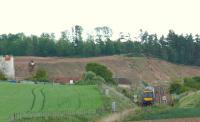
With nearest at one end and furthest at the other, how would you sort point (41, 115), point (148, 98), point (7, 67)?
point (41, 115) < point (148, 98) < point (7, 67)

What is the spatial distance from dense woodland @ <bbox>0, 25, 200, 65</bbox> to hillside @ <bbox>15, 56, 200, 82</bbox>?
468 centimetres

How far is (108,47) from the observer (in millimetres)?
150250

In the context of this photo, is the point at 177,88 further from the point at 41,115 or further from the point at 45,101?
the point at 41,115

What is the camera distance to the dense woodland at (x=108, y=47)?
144750mm

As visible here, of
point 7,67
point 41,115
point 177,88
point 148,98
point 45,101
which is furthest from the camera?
point 7,67

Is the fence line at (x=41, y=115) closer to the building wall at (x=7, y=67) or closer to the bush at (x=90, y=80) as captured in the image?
the bush at (x=90, y=80)

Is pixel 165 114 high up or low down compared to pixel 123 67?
down

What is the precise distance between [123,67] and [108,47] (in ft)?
56.3

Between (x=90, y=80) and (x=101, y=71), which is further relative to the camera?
(x=101, y=71)

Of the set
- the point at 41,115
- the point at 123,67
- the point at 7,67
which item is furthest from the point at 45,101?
the point at 123,67

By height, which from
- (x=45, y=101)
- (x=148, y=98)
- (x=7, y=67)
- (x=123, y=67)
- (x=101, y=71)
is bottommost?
(x=148, y=98)

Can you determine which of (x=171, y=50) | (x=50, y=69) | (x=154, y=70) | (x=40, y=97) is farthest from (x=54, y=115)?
(x=171, y=50)

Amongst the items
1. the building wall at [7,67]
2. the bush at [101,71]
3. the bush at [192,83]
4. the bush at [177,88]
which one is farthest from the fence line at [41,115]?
the building wall at [7,67]

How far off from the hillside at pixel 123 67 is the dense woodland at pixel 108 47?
4676mm
